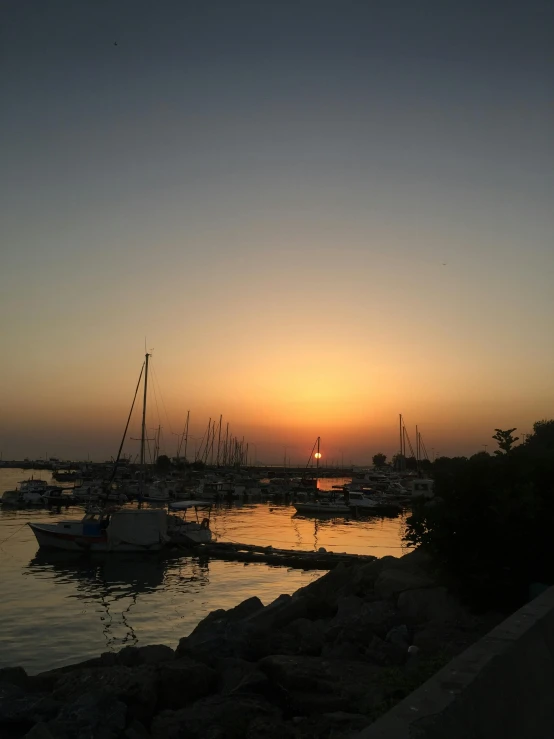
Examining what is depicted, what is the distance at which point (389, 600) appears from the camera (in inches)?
602

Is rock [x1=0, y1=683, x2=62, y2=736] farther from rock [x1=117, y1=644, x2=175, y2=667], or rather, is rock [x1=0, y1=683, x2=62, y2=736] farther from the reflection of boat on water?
the reflection of boat on water

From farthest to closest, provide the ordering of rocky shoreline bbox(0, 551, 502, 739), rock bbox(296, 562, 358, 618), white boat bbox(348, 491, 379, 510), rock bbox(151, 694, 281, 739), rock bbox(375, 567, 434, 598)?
1. white boat bbox(348, 491, 379, 510)
2. rock bbox(296, 562, 358, 618)
3. rock bbox(375, 567, 434, 598)
4. rocky shoreline bbox(0, 551, 502, 739)
5. rock bbox(151, 694, 281, 739)

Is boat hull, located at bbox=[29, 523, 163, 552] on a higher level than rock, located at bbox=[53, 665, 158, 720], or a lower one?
lower

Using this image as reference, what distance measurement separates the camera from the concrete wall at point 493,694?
4.66 m

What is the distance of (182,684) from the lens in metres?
10.9

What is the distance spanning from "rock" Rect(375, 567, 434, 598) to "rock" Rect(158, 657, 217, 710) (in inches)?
235

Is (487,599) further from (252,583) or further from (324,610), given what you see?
(252,583)

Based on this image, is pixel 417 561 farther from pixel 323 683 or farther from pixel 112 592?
pixel 112 592

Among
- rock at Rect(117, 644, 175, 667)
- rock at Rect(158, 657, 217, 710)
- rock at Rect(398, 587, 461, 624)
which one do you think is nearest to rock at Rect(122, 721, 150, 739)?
rock at Rect(158, 657, 217, 710)

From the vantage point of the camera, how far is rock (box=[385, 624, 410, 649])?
1222 centimetres

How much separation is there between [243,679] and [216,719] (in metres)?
1.37

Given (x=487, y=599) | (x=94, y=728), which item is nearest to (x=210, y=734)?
(x=94, y=728)

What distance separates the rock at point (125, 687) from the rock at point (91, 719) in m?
0.22

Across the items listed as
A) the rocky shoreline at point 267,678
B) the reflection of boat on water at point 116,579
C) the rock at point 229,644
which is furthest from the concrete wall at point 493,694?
the reflection of boat on water at point 116,579
